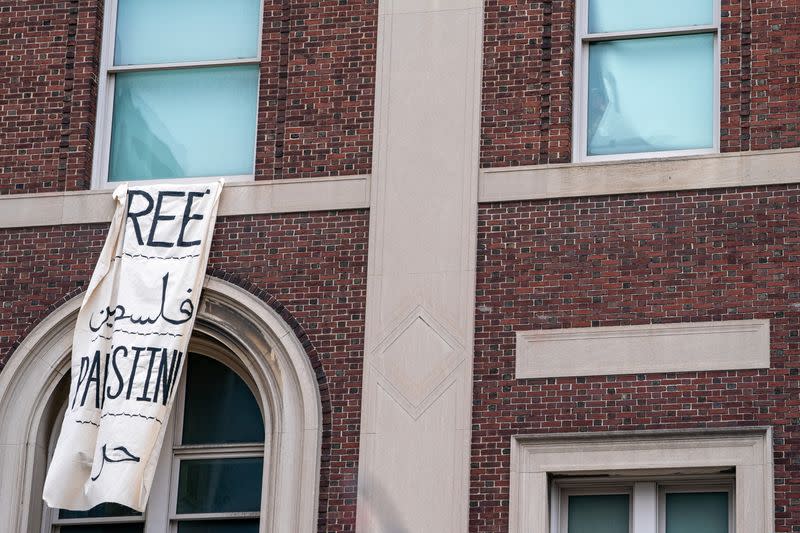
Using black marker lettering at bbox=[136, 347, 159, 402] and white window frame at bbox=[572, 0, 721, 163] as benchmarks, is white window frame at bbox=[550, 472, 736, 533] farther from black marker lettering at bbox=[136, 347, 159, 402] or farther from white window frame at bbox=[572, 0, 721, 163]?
black marker lettering at bbox=[136, 347, 159, 402]

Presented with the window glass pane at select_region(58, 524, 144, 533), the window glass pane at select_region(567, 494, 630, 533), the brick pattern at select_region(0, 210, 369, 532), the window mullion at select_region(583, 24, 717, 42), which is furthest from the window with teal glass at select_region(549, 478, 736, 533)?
the window mullion at select_region(583, 24, 717, 42)

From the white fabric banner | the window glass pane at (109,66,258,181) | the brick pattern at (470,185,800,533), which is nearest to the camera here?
the brick pattern at (470,185,800,533)

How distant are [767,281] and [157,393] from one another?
5.39 m

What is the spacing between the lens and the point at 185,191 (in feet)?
63.4

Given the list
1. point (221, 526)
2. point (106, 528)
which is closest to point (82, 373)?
point (106, 528)

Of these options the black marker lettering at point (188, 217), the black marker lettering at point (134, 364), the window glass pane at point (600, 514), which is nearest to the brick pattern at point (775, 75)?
the window glass pane at point (600, 514)

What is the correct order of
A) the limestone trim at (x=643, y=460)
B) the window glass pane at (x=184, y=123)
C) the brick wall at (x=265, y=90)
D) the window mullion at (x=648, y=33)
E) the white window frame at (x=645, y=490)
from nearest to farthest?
the limestone trim at (x=643, y=460)
the white window frame at (x=645, y=490)
the window mullion at (x=648, y=33)
the brick wall at (x=265, y=90)
the window glass pane at (x=184, y=123)

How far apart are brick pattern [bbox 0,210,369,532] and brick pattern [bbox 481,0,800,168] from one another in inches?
62.6

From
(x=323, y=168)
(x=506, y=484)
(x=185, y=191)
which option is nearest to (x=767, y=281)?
(x=506, y=484)

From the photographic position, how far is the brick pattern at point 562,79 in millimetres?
18266

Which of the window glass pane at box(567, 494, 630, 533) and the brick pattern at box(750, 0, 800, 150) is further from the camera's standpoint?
the brick pattern at box(750, 0, 800, 150)

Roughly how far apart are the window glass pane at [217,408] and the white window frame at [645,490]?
281cm

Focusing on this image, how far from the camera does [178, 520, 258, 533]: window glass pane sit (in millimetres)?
18555

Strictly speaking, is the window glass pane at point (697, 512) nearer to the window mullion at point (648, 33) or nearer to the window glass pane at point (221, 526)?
the window glass pane at point (221, 526)
